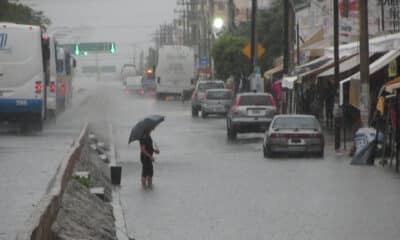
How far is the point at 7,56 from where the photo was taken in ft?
132

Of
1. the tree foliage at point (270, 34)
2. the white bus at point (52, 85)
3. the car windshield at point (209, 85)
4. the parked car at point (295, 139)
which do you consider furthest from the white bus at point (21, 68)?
the tree foliage at point (270, 34)

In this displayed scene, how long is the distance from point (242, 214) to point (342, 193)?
14.0ft

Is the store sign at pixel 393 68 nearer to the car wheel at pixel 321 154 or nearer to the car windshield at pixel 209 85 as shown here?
the car wheel at pixel 321 154

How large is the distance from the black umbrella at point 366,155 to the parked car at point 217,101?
30446mm

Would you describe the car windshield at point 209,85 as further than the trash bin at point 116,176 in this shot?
Yes

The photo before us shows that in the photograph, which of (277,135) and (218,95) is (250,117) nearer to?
(277,135)

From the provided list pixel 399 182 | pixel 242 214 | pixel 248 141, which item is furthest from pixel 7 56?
pixel 242 214

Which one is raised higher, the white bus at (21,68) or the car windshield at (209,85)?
the white bus at (21,68)

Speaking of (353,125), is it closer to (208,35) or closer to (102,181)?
Answer: (102,181)

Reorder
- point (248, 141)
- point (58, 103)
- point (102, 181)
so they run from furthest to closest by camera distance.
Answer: point (58, 103)
point (248, 141)
point (102, 181)

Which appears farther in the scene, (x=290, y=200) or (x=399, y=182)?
(x=399, y=182)

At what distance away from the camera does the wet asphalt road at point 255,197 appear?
696 inches

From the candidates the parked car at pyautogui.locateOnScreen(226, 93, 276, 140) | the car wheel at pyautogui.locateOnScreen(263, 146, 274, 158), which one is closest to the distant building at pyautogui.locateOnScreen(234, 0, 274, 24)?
the parked car at pyautogui.locateOnScreen(226, 93, 276, 140)

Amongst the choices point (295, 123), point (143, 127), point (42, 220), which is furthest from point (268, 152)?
point (42, 220)
